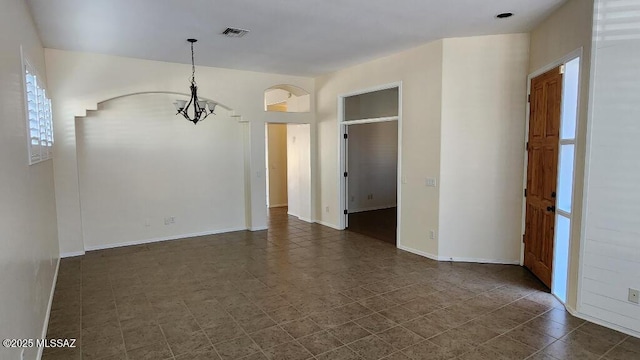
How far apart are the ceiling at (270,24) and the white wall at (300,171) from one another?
Answer: 2.34 meters

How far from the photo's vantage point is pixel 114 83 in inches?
206

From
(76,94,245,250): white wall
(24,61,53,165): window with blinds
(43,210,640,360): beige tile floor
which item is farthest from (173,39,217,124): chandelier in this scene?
(43,210,640,360): beige tile floor

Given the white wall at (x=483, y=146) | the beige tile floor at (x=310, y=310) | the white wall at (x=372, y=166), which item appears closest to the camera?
the beige tile floor at (x=310, y=310)

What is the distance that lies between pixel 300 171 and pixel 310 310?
182 inches

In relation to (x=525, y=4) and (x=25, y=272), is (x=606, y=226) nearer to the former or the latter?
(x=525, y=4)

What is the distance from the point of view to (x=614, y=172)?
295cm

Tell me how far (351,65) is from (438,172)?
8.10 feet

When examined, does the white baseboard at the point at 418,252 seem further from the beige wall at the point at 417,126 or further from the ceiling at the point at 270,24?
the ceiling at the point at 270,24

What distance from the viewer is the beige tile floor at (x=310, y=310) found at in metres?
2.74

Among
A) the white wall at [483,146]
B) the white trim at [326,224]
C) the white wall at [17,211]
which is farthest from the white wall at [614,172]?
the white trim at [326,224]

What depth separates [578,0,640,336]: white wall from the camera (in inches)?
112

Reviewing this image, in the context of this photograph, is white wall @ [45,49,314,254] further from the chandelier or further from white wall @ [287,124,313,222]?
white wall @ [287,124,313,222]

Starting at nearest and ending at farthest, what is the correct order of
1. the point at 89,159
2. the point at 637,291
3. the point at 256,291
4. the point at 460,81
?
the point at 637,291 < the point at 256,291 < the point at 460,81 < the point at 89,159

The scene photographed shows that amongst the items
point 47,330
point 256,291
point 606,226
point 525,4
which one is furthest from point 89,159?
point 606,226
